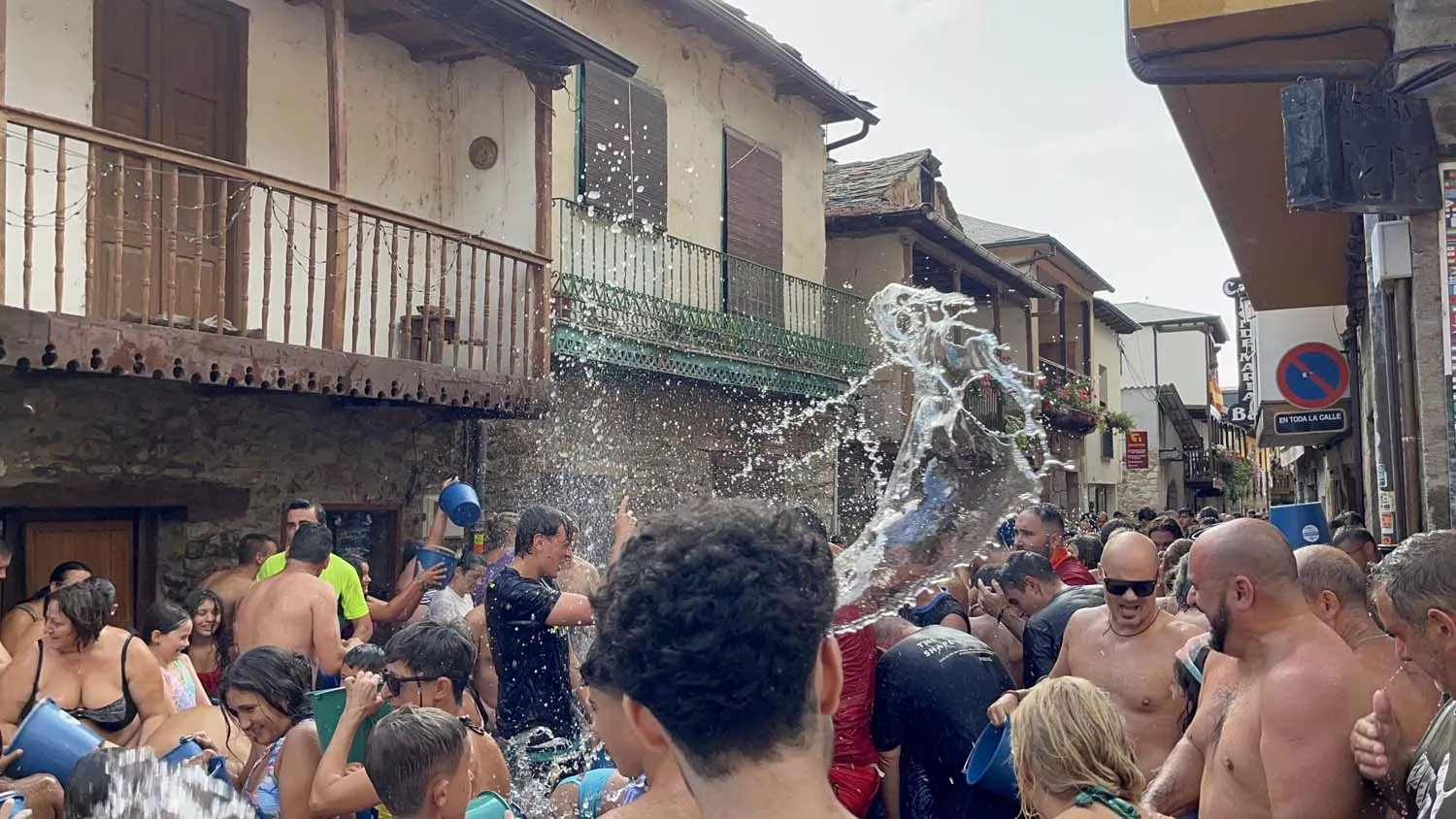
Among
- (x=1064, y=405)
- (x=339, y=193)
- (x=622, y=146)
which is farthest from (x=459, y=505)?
(x=1064, y=405)

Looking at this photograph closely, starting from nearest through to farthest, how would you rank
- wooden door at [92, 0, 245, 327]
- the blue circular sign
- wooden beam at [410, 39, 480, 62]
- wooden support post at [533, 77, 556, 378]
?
wooden door at [92, 0, 245, 327]
wooden support post at [533, 77, 556, 378]
wooden beam at [410, 39, 480, 62]
the blue circular sign

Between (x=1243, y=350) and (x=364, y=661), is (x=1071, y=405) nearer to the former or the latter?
(x=1243, y=350)

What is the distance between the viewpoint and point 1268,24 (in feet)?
17.2

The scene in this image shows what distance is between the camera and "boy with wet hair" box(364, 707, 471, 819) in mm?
3150

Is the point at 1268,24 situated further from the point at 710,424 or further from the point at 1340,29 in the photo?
the point at 710,424

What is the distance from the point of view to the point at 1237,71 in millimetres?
5367

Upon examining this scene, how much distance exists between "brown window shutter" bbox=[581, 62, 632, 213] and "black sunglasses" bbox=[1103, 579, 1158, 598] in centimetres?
804

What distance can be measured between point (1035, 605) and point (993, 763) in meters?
2.66

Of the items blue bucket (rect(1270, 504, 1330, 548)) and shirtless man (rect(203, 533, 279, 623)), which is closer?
blue bucket (rect(1270, 504, 1330, 548))

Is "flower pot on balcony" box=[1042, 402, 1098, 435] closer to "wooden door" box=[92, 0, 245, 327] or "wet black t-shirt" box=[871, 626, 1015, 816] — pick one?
"wooden door" box=[92, 0, 245, 327]

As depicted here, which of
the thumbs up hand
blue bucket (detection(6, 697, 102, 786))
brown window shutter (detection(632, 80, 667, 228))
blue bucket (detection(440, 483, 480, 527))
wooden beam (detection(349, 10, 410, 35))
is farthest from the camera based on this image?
brown window shutter (detection(632, 80, 667, 228))

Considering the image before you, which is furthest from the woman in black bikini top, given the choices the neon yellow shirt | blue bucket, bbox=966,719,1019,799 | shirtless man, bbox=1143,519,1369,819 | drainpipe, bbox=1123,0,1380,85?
drainpipe, bbox=1123,0,1380,85

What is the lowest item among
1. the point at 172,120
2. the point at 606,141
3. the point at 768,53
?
the point at 172,120

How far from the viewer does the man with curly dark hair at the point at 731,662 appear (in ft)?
5.24
